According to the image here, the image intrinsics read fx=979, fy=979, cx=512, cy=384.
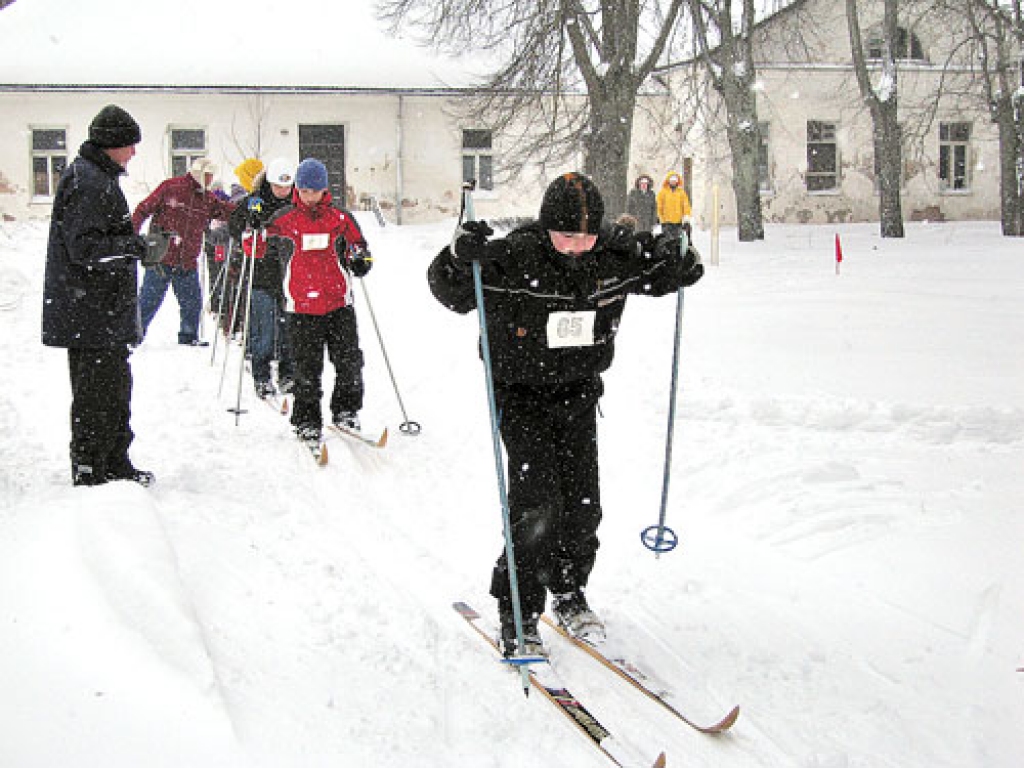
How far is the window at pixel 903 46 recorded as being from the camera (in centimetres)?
2505

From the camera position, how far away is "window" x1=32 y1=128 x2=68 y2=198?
23.4 m

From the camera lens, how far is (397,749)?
2.96 metres

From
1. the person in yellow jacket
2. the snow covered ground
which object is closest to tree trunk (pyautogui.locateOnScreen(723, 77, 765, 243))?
the person in yellow jacket

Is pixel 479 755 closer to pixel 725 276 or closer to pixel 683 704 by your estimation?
pixel 683 704

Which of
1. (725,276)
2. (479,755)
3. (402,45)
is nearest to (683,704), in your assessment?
(479,755)

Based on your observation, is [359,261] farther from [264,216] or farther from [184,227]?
[184,227]

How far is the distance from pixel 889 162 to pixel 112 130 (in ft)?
56.6

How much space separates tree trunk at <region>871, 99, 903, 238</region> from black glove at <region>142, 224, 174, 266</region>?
55.8 ft

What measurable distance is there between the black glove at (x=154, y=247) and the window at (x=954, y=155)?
83.0ft

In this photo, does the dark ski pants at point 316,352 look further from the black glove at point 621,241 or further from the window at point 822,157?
the window at point 822,157

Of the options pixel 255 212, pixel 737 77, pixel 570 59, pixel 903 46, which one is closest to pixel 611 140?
pixel 570 59

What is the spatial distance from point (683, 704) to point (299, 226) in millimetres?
4197

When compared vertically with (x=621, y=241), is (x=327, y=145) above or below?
above

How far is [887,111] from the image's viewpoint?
754 inches
